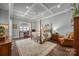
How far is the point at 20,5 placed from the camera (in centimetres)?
271

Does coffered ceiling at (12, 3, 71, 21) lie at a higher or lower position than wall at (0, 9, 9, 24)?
higher

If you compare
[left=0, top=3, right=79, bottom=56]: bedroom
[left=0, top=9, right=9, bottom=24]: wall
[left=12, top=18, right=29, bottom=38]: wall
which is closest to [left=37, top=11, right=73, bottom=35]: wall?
[left=0, top=3, right=79, bottom=56]: bedroom

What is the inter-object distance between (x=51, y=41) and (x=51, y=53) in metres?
0.29

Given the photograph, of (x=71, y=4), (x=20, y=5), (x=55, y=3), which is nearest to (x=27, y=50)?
(x=20, y=5)

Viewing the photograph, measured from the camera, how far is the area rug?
2689mm

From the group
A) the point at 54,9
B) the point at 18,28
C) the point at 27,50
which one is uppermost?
the point at 54,9

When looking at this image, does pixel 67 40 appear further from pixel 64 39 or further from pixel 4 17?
pixel 4 17

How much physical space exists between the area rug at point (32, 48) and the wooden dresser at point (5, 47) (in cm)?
21

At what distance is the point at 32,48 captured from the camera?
2699mm

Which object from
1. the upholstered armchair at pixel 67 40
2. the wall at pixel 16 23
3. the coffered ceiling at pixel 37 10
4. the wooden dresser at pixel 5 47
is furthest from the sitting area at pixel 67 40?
the wooden dresser at pixel 5 47

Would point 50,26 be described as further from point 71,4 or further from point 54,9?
point 71,4

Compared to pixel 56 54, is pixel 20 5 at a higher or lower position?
higher

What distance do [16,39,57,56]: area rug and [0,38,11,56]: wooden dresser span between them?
0.21 meters

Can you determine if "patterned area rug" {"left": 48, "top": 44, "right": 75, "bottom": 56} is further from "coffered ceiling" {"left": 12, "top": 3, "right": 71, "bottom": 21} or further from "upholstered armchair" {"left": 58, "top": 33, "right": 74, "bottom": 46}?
"coffered ceiling" {"left": 12, "top": 3, "right": 71, "bottom": 21}
